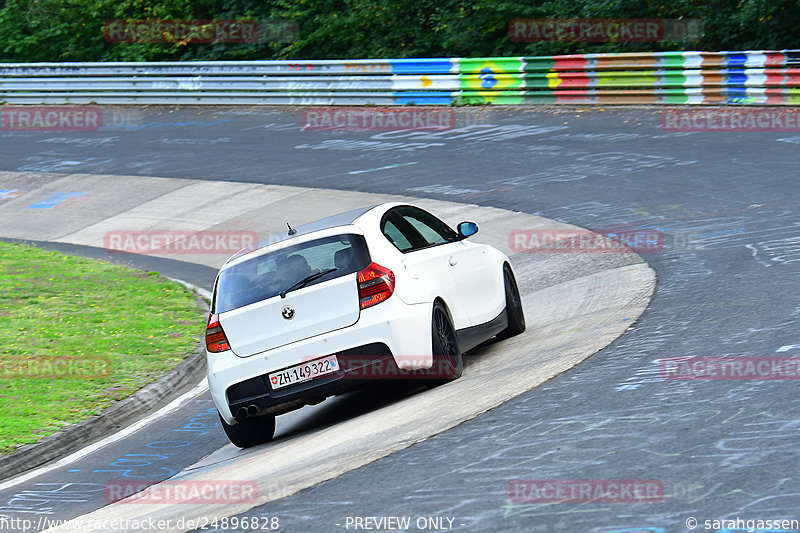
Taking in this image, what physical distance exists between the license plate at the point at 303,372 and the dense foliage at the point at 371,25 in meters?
19.8

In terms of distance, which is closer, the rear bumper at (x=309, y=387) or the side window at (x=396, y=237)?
the rear bumper at (x=309, y=387)

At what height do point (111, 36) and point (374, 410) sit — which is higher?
point (111, 36)

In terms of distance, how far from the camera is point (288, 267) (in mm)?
8461

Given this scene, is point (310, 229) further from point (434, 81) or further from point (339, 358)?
point (434, 81)

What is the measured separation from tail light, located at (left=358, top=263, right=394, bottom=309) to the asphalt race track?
1192mm

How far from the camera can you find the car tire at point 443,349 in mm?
8359

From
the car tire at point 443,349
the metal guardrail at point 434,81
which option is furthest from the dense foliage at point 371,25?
the car tire at point 443,349

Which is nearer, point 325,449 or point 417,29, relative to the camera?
point 325,449

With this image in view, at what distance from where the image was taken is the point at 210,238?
18.4 meters

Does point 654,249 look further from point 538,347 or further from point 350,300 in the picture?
point 350,300

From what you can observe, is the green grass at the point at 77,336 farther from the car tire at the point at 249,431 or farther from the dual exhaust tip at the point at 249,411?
the dual exhaust tip at the point at 249,411

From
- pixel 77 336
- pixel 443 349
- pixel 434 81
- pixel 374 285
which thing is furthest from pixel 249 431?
pixel 434 81

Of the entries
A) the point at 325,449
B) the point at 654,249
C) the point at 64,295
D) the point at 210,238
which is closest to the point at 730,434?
the point at 325,449

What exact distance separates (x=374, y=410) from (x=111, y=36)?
33.9 m
